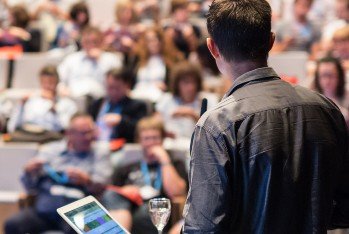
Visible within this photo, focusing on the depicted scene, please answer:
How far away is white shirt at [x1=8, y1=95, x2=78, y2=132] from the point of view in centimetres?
600

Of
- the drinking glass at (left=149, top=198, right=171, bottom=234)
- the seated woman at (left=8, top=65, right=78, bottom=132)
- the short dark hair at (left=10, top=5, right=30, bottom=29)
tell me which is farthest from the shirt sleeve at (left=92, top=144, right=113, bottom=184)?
the short dark hair at (left=10, top=5, right=30, bottom=29)

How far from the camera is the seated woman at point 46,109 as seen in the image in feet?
19.7

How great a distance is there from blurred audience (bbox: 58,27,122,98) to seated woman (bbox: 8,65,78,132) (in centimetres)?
56

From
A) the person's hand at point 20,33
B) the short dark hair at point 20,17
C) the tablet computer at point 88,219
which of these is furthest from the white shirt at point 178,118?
the tablet computer at point 88,219

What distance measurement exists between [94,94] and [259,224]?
4.91 metres

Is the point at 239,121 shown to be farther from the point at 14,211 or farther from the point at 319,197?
the point at 14,211

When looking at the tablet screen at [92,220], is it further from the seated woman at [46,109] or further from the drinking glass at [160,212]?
the seated woman at [46,109]

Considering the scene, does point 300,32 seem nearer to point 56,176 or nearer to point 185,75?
point 185,75

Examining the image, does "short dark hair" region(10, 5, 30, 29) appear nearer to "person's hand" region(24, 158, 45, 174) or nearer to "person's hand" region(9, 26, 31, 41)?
"person's hand" region(9, 26, 31, 41)

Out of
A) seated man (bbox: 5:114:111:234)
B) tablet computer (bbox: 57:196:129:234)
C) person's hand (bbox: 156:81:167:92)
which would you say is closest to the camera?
tablet computer (bbox: 57:196:129:234)

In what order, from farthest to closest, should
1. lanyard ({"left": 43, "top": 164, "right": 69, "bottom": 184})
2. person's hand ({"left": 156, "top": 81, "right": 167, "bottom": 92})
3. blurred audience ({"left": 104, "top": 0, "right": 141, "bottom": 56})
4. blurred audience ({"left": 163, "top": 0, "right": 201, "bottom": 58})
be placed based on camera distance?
blurred audience ({"left": 104, "top": 0, "right": 141, "bottom": 56}), blurred audience ({"left": 163, "top": 0, "right": 201, "bottom": 58}), person's hand ({"left": 156, "top": 81, "right": 167, "bottom": 92}), lanyard ({"left": 43, "top": 164, "right": 69, "bottom": 184})

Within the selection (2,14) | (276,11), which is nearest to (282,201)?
(276,11)

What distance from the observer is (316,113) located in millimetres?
1800

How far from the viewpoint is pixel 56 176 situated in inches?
185
